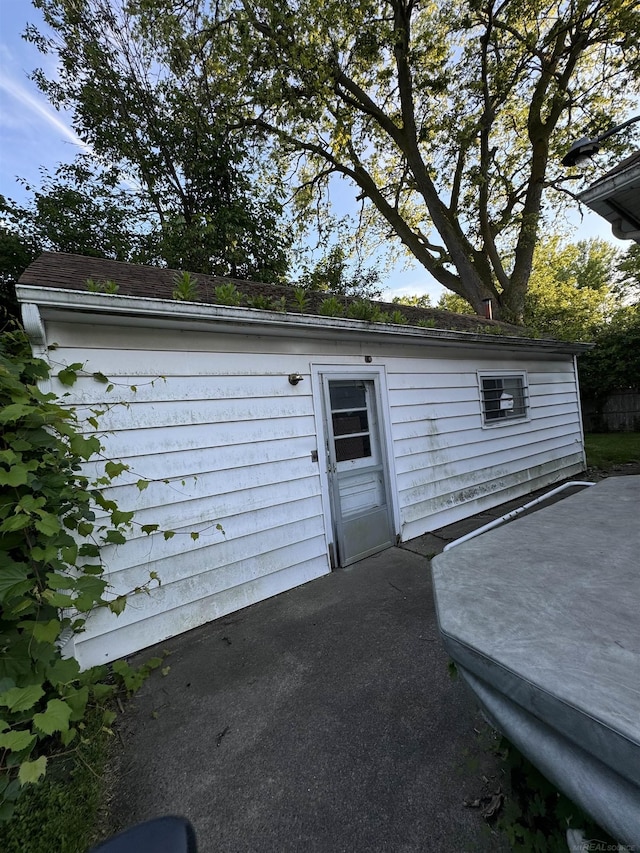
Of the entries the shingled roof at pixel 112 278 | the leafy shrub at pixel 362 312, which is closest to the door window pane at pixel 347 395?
the leafy shrub at pixel 362 312

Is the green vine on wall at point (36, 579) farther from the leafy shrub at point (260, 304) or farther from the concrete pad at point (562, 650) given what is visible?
the concrete pad at point (562, 650)

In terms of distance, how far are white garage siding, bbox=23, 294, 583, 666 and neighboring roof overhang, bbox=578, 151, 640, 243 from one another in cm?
200

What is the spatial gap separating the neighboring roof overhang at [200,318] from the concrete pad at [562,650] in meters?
2.39

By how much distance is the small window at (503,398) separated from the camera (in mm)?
5746

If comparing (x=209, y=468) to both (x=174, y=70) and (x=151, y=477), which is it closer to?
(x=151, y=477)

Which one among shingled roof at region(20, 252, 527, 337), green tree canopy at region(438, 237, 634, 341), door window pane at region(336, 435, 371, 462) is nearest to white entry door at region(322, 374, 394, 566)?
door window pane at region(336, 435, 371, 462)

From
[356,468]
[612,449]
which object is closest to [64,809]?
[356,468]

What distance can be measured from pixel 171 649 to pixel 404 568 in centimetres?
220

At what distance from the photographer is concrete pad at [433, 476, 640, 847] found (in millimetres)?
721

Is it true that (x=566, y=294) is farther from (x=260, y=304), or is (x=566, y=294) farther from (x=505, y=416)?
(x=260, y=304)

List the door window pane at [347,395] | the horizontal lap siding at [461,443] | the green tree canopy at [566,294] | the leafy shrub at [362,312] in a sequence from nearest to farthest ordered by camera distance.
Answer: the leafy shrub at [362,312] < the door window pane at [347,395] < the horizontal lap siding at [461,443] < the green tree canopy at [566,294]

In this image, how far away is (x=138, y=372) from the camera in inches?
111

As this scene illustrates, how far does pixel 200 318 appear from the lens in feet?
9.25

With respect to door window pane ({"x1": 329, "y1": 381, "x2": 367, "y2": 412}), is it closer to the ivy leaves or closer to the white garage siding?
the white garage siding
